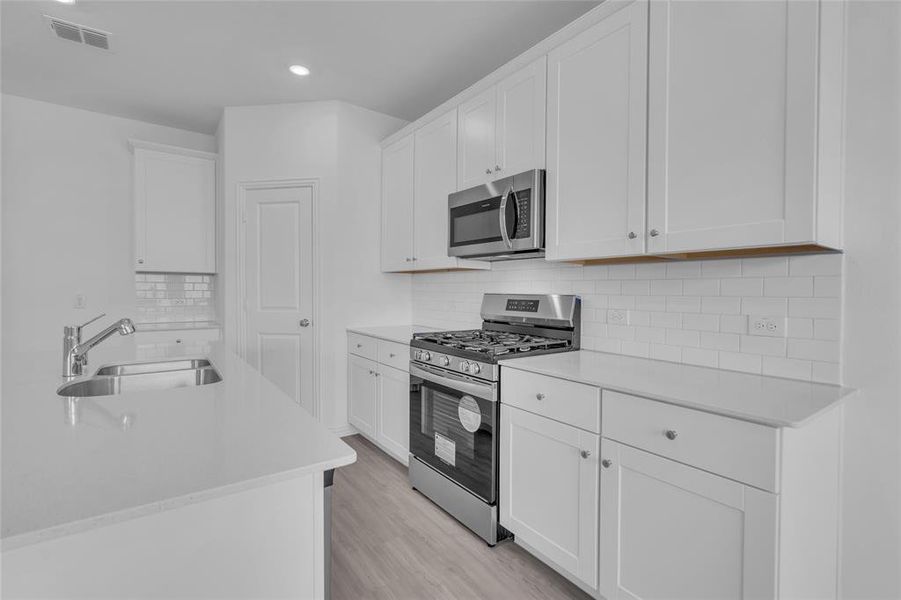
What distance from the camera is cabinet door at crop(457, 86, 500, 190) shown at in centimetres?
261

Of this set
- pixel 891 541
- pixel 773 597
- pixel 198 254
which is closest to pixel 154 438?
pixel 773 597

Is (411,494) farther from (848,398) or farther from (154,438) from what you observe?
(848,398)

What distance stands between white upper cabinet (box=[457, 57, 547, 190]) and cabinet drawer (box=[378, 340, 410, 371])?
43.5 inches

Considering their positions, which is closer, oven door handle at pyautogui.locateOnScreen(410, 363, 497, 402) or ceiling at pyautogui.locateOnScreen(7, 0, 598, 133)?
oven door handle at pyautogui.locateOnScreen(410, 363, 497, 402)

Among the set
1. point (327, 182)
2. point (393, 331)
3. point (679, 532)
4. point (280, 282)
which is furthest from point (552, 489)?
point (327, 182)

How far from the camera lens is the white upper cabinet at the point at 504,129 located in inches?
89.9

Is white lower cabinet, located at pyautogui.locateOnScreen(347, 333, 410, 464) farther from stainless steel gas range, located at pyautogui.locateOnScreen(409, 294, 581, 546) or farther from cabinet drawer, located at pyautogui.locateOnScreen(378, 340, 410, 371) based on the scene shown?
stainless steel gas range, located at pyautogui.locateOnScreen(409, 294, 581, 546)

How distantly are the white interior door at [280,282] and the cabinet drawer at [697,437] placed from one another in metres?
2.74

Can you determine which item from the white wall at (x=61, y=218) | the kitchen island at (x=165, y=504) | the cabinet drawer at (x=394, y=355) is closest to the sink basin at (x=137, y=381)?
the kitchen island at (x=165, y=504)

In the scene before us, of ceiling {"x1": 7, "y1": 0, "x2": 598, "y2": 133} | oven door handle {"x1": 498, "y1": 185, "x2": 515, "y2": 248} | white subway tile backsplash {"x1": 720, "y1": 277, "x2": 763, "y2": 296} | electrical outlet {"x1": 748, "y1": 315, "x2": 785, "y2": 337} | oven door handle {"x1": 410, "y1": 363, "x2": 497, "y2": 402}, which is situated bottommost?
oven door handle {"x1": 410, "y1": 363, "x2": 497, "y2": 402}

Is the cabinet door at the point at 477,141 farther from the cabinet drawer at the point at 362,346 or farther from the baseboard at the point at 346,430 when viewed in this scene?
the baseboard at the point at 346,430

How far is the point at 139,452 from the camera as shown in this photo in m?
0.95

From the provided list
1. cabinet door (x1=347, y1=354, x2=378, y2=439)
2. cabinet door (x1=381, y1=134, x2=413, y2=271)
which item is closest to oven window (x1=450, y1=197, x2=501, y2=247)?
cabinet door (x1=381, y1=134, x2=413, y2=271)

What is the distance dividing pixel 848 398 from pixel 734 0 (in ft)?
4.56
